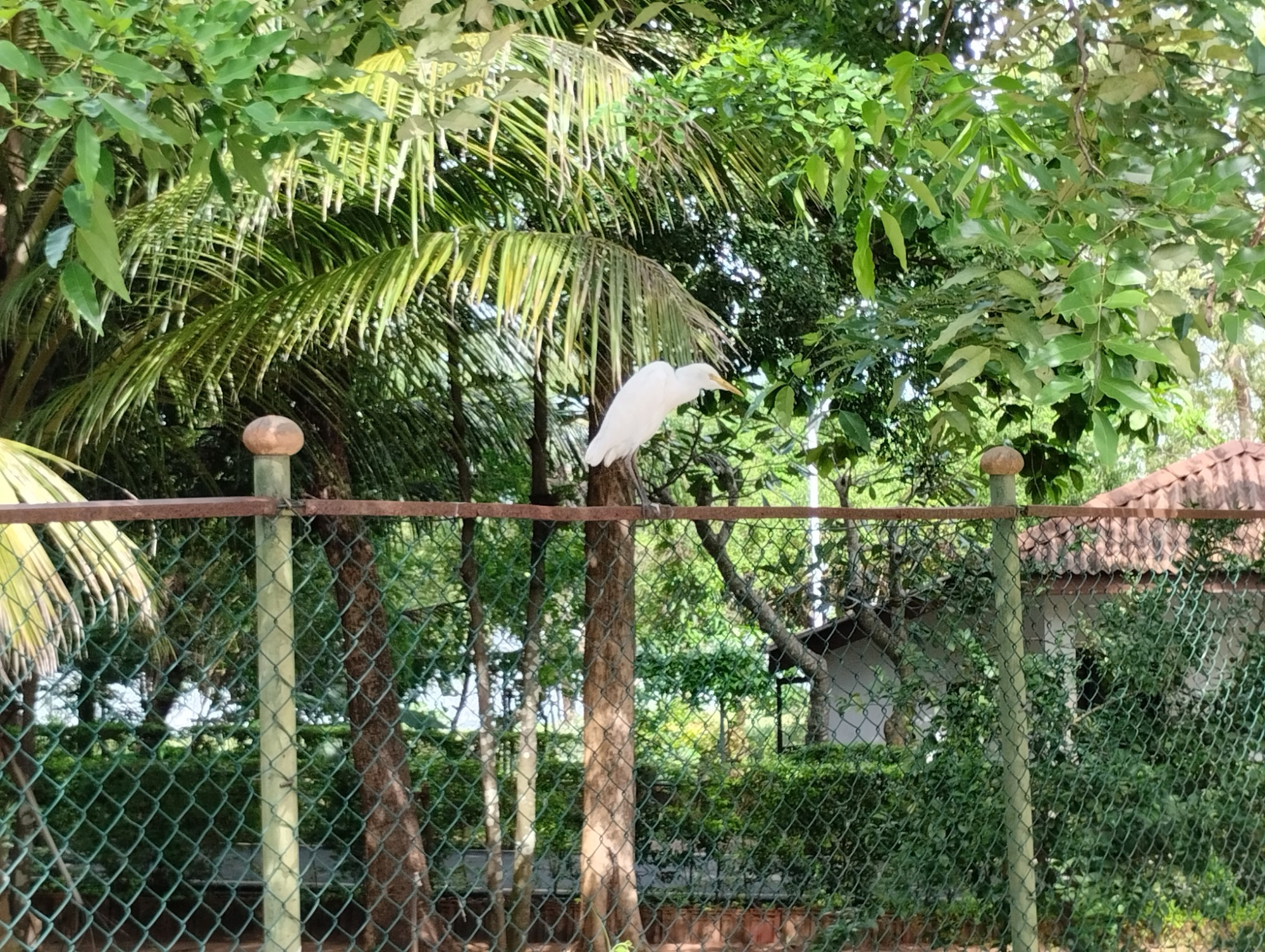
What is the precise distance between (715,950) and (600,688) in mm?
1471

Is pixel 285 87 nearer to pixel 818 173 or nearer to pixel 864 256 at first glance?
pixel 818 173

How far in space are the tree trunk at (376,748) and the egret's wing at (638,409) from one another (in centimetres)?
227

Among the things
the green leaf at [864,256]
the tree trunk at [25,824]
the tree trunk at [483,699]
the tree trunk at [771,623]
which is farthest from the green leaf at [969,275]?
the tree trunk at [25,824]

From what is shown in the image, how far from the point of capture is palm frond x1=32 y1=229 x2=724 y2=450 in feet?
13.3

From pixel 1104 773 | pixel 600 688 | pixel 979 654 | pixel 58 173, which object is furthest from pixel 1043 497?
pixel 58 173

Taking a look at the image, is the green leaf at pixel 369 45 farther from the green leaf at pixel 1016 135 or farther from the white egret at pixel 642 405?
the white egret at pixel 642 405

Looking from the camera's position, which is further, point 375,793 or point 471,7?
point 375,793

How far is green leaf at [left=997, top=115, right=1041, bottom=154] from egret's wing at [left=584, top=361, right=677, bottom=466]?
68.1 inches

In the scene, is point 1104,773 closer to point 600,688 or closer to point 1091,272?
point 1091,272

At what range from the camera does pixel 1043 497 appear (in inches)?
189

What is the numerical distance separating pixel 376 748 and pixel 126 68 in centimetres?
466

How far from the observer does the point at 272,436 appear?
1956mm

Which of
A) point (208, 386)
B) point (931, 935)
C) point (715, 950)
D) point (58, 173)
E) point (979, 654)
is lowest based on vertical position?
point (715, 950)

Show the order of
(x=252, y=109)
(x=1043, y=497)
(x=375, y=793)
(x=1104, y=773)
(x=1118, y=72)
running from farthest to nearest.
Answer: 1. (x=375, y=793)
2. (x=1043, y=497)
3. (x=1104, y=773)
4. (x=1118, y=72)
5. (x=252, y=109)
